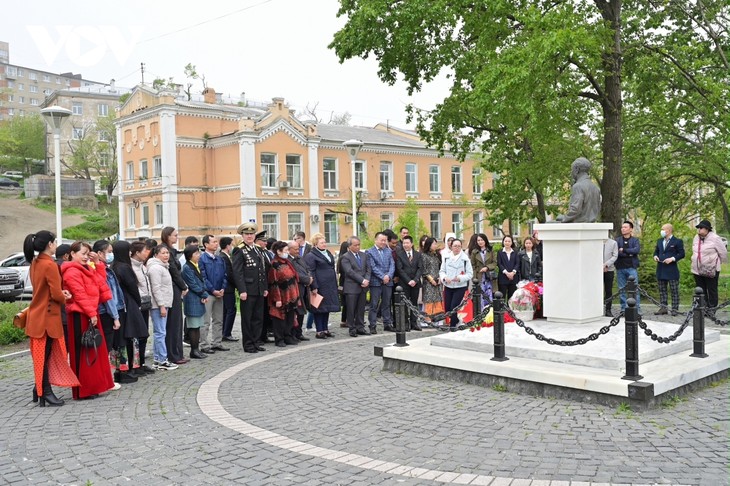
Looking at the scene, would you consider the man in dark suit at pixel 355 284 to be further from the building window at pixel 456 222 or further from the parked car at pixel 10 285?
the building window at pixel 456 222

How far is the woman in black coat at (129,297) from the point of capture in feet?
28.6

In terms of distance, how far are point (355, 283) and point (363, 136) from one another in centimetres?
3364

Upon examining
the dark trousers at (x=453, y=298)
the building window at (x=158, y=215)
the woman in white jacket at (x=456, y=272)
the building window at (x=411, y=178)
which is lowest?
the dark trousers at (x=453, y=298)

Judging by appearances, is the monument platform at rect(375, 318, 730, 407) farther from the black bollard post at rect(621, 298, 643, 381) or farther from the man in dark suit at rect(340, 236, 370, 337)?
the man in dark suit at rect(340, 236, 370, 337)

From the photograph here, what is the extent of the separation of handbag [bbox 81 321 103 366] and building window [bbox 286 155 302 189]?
109 ft

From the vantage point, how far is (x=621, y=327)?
9.09m

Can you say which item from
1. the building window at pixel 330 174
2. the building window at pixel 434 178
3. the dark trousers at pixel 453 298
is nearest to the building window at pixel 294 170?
the building window at pixel 330 174

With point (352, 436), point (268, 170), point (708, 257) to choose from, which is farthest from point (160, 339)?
point (268, 170)

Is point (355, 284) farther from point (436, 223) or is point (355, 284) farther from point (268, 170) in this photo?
point (436, 223)

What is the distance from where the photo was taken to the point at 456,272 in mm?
12539

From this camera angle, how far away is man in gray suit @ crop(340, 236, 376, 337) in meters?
12.5

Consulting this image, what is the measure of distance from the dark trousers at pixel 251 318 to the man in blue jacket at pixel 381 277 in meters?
2.69

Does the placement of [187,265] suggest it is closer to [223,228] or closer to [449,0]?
[449,0]

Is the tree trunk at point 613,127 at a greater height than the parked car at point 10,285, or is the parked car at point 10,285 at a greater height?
the tree trunk at point 613,127
